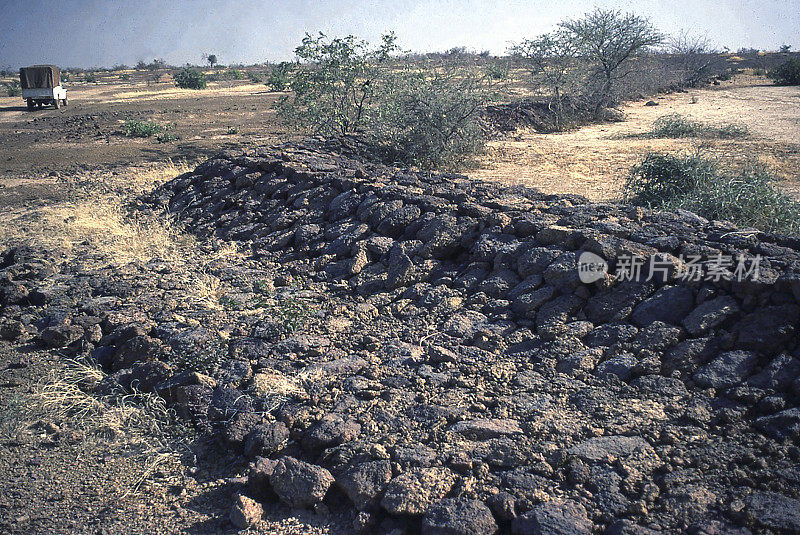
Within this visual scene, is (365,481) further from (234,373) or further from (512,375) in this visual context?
(234,373)

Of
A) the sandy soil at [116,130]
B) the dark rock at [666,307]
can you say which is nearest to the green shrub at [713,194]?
the dark rock at [666,307]

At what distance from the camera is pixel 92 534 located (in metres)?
2.83

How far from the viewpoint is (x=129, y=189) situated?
10.4m

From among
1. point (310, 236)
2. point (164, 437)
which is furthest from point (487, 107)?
point (164, 437)

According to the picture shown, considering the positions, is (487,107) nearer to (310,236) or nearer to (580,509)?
(310,236)

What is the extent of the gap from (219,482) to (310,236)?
3.67 metres

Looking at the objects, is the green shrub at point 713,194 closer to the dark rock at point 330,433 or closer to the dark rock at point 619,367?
the dark rock at point 619,367

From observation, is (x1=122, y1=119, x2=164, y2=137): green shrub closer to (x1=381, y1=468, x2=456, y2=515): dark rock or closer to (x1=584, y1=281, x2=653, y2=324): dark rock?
(x1=584, y1=281, x2=653, y2=324): dark rock

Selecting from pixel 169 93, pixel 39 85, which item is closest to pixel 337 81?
pixel 39 85

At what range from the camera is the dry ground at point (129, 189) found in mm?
3027

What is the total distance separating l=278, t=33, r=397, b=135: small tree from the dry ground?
3016 millimetres

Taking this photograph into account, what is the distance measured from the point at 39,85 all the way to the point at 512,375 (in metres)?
27.3

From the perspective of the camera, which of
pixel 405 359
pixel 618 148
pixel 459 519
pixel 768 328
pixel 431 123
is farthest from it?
pixel 618 148

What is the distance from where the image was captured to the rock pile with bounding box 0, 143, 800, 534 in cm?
275
